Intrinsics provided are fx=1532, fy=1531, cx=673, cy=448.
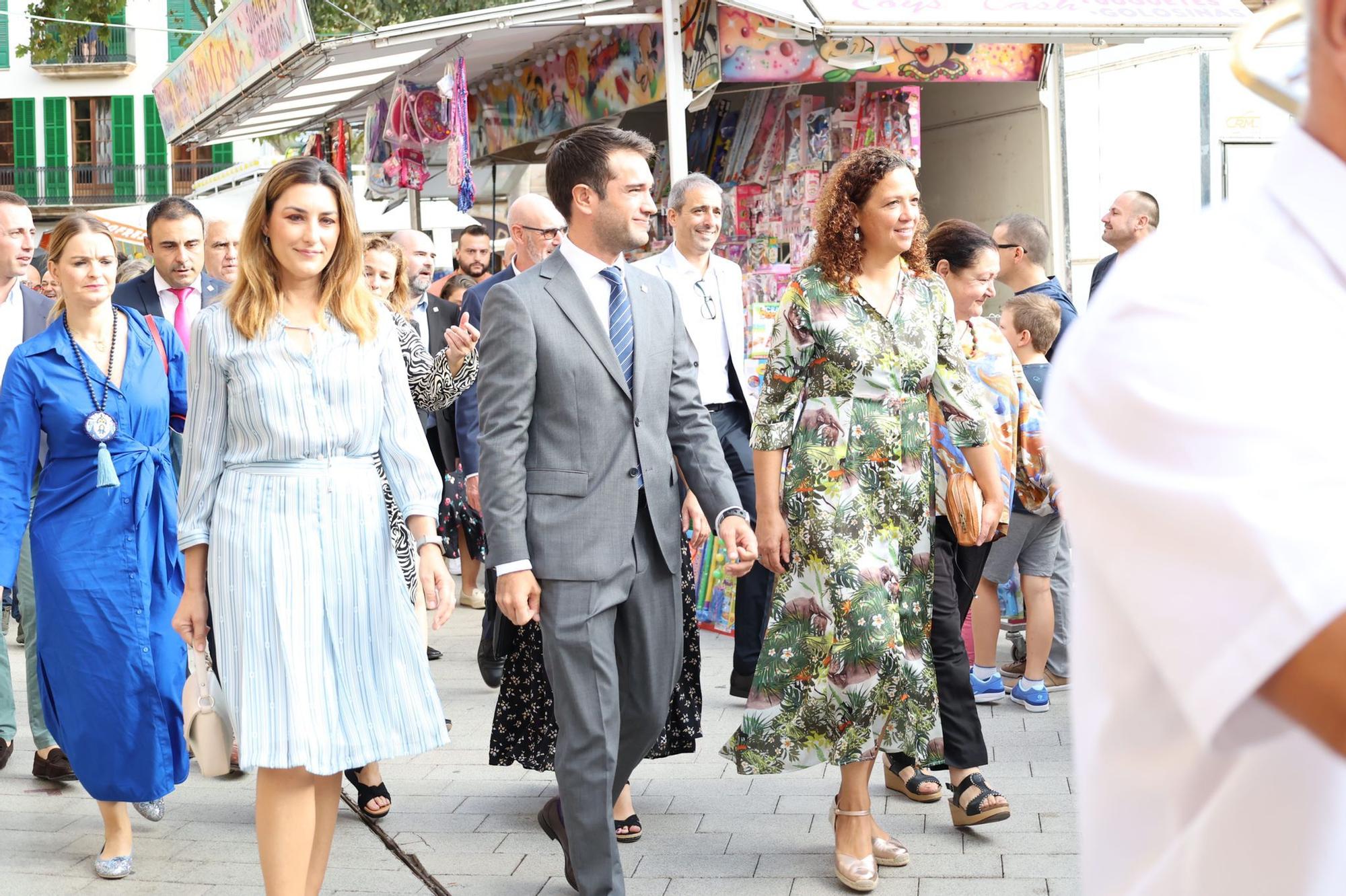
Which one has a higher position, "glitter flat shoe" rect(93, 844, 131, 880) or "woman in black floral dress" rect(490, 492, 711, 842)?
"woman in black floral dress" rect(490, 492, 711, 842)

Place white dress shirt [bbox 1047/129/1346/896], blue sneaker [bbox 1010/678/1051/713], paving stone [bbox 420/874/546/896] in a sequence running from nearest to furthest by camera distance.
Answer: white dress shirt [bbox 1047/129/1346/896] < paving stone [bbox 420/874/546/896] < blue sneaker [bbox 1010/678/1051/713]

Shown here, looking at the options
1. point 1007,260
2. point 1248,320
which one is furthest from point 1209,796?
point 1007,260

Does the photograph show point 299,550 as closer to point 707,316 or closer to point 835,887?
point 835,887

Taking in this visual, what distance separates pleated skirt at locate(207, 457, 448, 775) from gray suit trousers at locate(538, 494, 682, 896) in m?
0.37

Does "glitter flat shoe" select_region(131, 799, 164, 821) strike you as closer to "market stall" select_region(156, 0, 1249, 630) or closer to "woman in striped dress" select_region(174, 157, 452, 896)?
"woman in striped dress" select_region(174, 157, 452, 896)

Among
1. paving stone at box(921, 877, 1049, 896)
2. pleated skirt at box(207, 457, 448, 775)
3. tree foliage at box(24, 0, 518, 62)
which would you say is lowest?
paving stone at box(921, 877, 1049, 896)

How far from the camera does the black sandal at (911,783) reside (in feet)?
16.7

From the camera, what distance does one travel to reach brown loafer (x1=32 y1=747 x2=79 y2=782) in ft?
18.9

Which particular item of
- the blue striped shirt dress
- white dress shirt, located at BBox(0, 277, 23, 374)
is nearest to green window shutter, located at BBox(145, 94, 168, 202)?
white dress shirt, located at BBox(0, 277, 23, 374)

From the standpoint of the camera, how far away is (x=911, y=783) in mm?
5113

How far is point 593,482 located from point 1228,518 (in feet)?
10.3

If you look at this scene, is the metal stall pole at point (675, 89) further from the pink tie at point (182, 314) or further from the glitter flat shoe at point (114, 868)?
the glitter flat shoe at point (114, 868)

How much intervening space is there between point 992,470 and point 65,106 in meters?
41.4

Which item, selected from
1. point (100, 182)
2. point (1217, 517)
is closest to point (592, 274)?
point (1217, 517)
